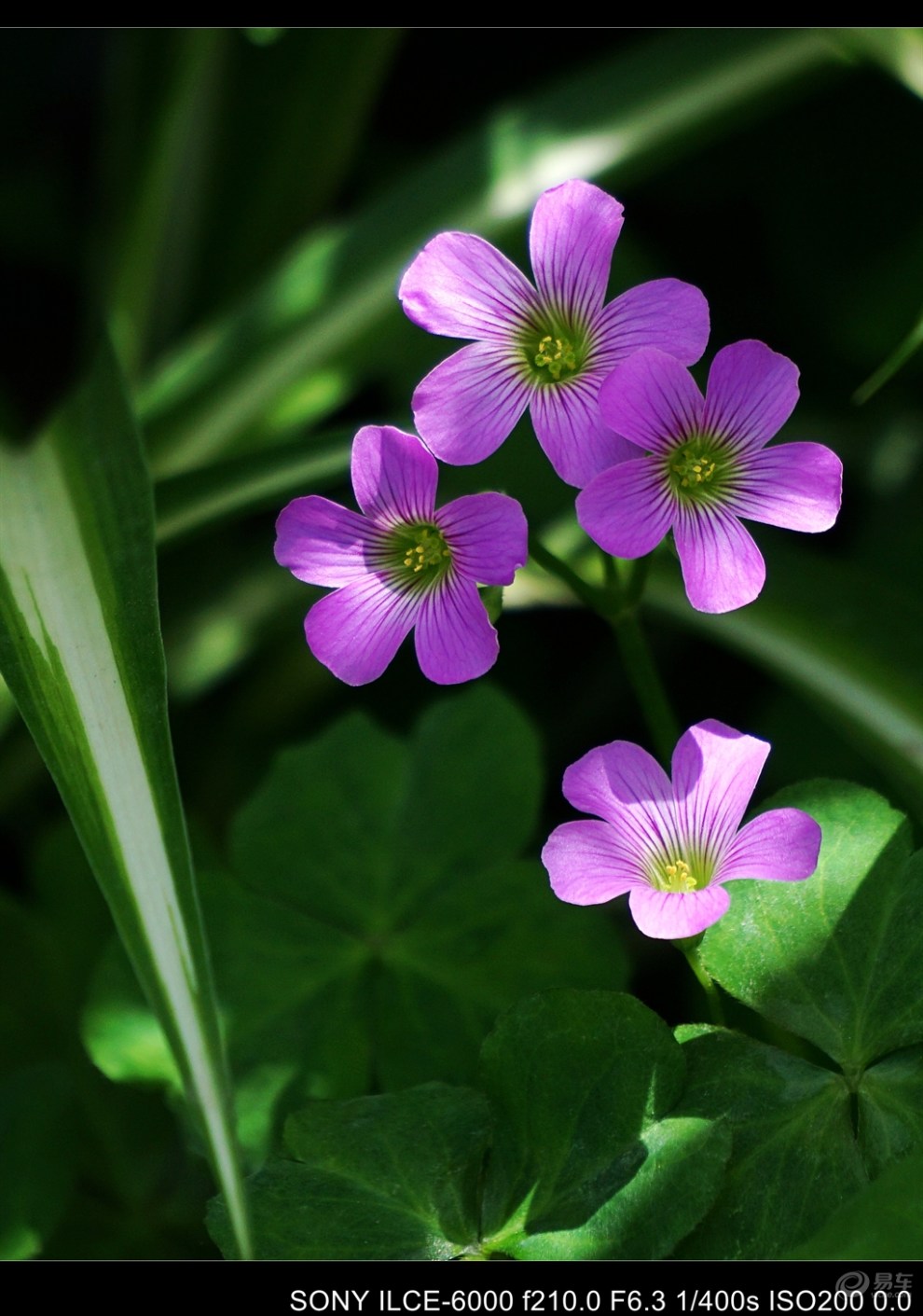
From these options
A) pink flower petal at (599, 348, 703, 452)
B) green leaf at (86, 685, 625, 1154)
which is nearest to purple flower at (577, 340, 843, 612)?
pink flower petal at (599, 348, 703, 452)

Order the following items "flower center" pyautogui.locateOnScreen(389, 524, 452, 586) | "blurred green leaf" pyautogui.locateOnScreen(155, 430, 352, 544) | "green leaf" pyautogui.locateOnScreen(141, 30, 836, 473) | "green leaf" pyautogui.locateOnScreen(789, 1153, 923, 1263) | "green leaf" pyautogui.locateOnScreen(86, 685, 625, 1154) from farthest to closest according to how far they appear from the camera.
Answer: "green leaf" pyautogui.locateOnScreen(141, 30, 836, 473) < "blurred green leaf" pyautogui.locateOnScreen(155, 430, 352, 544) < "green leaf" pyautogui.locateOnScreen(86, 685, 625, 1154) < "flower center" pyautogui.locateOnScreen(389, 524, 452, 586) < "green leaf" pyautogui.locateOnScreen(789, 1153, 923, 1263)

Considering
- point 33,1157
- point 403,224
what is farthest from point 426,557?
point 403,224

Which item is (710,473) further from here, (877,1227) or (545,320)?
(877,1227)

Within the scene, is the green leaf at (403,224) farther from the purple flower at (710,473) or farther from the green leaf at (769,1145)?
the green leaf at (769,1145)

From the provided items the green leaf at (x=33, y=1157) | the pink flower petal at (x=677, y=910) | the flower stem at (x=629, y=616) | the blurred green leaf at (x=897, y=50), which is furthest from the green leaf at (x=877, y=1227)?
the blurred green leaf at (x=897, y=50)

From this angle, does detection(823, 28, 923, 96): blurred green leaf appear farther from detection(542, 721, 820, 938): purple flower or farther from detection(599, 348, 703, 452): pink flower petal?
detection(542, 721, 820, 938): purple flower
